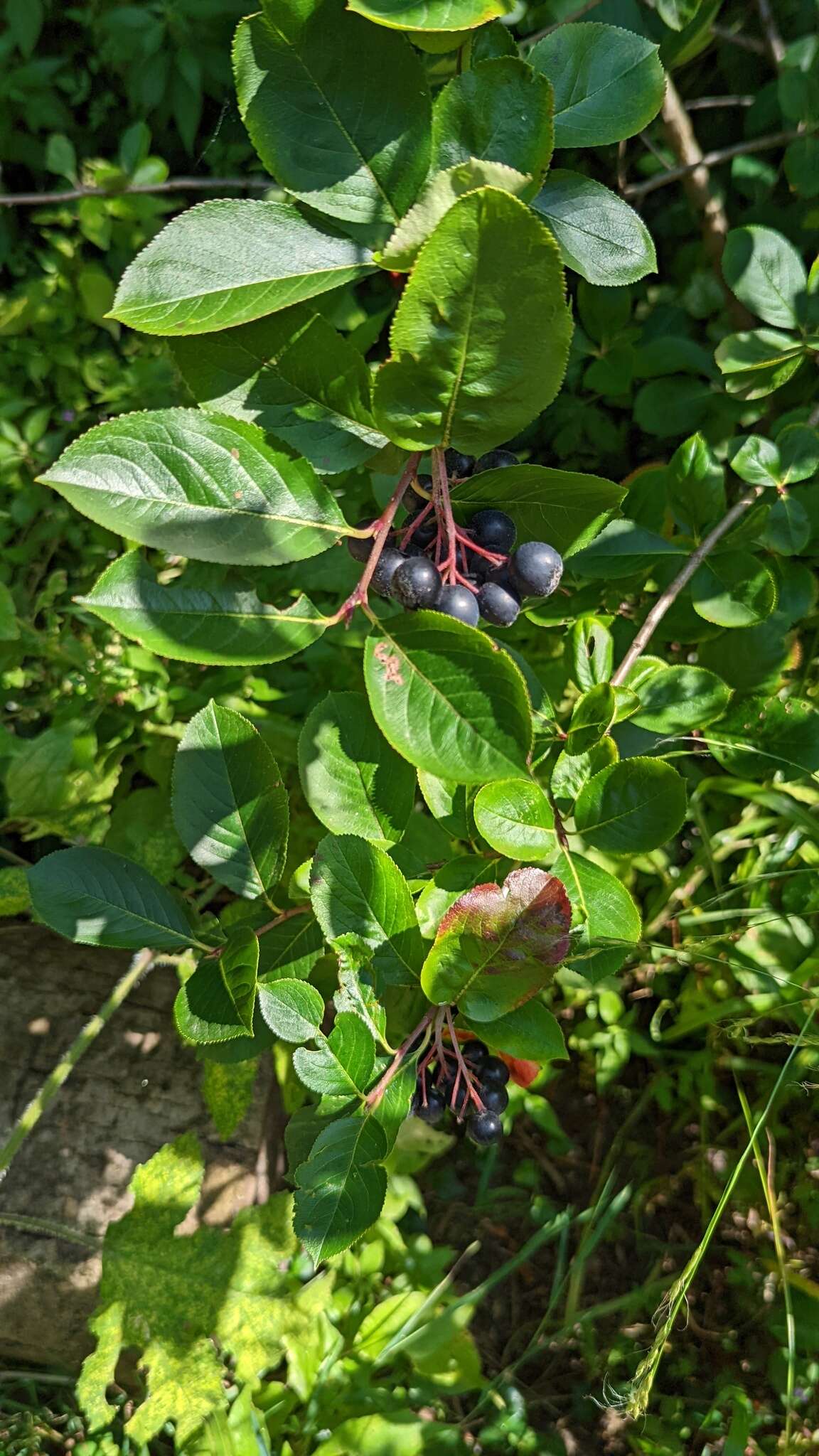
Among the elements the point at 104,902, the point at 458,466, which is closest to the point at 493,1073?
the point at 104,902

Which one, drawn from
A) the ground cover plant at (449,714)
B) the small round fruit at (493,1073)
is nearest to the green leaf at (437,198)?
the ground cover plant at (449,714)

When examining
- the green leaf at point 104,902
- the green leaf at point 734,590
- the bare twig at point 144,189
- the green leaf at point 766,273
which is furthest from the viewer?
the bare twig at point 144,189

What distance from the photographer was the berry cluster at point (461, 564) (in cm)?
67

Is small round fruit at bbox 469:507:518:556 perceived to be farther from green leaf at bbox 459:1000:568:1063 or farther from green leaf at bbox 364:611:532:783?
green leaf at bbox 459:1000:568:1063

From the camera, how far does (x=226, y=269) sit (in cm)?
65

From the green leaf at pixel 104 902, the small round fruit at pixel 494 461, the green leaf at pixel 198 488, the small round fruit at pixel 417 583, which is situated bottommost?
the green leaf at pixel 104 902

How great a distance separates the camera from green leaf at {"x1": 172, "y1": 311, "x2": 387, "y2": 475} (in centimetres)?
71

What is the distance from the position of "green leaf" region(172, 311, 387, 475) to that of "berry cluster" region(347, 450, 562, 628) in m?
0.07

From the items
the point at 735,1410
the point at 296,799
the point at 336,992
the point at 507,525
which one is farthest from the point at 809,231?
the point at 735,1410

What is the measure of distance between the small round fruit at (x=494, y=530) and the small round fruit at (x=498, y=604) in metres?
0.04

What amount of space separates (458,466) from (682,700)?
424 millimetres

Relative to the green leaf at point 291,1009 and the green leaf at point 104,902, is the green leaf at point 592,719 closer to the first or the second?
the green leaf at point 291,1009

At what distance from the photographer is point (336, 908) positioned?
33.4 inches

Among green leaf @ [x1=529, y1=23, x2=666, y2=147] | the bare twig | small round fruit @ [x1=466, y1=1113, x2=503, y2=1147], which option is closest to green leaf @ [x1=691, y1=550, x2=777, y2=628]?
green leaf @ [x1=529, y1=23, x2=666, y2=147]
